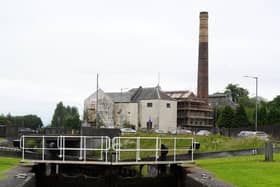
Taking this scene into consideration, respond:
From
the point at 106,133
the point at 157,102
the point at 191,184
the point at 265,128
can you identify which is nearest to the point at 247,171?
the point at 191,184

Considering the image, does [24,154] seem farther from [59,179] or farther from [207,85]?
[207,85]

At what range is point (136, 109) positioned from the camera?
367 ft

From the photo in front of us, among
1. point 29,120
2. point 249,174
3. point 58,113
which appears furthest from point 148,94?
point 249,174

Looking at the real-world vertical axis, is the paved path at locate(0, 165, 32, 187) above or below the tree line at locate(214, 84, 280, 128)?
below

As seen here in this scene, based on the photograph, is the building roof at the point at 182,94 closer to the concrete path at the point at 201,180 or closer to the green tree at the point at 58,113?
the green tree at the point at 58,113

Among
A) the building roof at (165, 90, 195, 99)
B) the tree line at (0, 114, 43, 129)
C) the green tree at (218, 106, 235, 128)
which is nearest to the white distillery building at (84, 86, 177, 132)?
the building roof at (165, 90, 195, 99)

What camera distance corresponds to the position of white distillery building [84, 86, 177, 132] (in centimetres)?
10975

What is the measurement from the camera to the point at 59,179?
2328cm

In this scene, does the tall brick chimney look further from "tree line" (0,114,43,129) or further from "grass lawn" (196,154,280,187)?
"grass lawn" (196,154,280,187)

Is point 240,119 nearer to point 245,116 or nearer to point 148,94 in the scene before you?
point 245,116

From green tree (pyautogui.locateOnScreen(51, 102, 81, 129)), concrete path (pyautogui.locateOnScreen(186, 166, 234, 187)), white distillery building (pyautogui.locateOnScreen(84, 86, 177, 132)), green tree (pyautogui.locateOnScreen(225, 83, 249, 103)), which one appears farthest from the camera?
green tree (pyautogui.locateOnScreen(225, 83, 249, 103))

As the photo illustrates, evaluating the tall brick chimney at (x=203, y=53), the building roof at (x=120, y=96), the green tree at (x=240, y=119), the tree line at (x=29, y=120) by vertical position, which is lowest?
the tree line at (x=29, y=120)

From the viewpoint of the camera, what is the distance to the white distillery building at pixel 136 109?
360 ft

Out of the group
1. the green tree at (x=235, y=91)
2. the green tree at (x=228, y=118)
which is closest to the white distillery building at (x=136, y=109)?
the green tree at (x=228, y=118)
